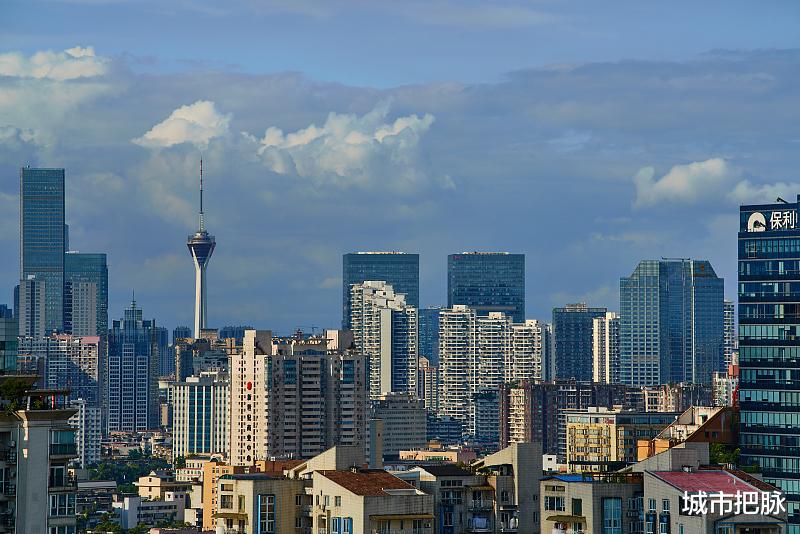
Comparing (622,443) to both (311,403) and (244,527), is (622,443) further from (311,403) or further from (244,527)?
(244,527)

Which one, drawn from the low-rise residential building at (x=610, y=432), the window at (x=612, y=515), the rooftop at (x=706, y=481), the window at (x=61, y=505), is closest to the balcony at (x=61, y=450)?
the window at (x=61, y=505)

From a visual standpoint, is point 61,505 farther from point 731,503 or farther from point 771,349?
point 771,349

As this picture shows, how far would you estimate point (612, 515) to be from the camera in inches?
2363

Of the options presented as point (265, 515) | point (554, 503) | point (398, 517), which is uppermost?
point (554, 503)

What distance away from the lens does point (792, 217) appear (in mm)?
113938

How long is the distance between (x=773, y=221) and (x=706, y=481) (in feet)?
186

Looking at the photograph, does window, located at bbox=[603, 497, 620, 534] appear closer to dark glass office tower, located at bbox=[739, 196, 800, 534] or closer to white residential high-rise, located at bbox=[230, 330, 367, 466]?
dark glass office tower, located at bbox=[739, 196, 800, 534]

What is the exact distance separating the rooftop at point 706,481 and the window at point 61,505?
66.3ft

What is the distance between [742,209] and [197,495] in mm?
73325

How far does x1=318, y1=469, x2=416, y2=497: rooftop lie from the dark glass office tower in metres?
47.7

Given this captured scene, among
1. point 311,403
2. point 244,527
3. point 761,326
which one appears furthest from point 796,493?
point 311,403

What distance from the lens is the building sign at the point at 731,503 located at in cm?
5646

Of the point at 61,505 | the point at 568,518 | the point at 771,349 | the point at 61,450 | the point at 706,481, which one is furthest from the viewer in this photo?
the point at 771,349

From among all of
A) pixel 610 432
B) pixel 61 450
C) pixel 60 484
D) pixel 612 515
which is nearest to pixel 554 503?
pixel 612 515
